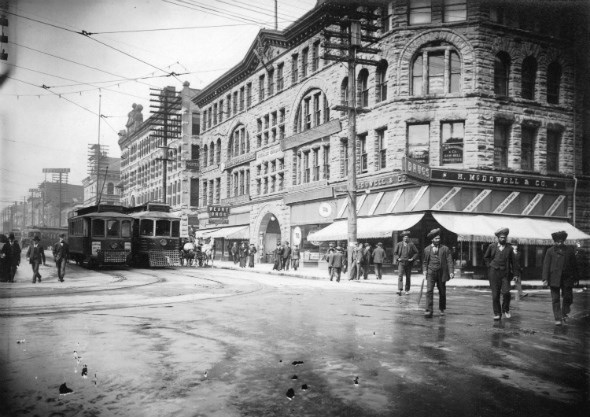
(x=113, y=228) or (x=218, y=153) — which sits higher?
(x=218, y=153)

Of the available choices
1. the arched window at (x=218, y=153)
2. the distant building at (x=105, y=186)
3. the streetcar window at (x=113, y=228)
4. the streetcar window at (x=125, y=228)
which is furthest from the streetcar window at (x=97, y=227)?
the distant building at (x=105, y=186)

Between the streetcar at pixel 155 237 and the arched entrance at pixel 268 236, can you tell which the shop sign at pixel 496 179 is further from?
the arched entrance at pixel 268 236

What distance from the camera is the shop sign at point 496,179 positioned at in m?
24.0

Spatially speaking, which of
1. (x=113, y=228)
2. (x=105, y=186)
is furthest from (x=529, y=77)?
(x=105, y=186)

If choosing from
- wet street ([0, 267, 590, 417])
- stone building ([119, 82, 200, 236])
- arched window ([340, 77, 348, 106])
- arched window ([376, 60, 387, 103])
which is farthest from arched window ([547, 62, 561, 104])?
stone building ([119, 82, 200, 236])

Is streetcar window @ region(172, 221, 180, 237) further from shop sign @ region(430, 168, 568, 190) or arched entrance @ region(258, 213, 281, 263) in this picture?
shop sign @ region(430, 168, 568, 190)

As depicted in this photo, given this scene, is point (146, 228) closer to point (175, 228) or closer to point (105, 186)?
point (175, 228)

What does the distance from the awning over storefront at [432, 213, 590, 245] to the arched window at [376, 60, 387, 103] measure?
7.53 meters

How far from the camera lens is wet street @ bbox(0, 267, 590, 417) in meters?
4.50

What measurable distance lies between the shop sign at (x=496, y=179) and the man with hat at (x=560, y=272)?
1424 cm

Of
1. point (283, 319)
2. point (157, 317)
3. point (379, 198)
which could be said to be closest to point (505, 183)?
point (379, 198)

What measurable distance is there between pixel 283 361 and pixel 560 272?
6506 millimetres

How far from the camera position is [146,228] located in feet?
89.4

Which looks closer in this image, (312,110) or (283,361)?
(283,361)
